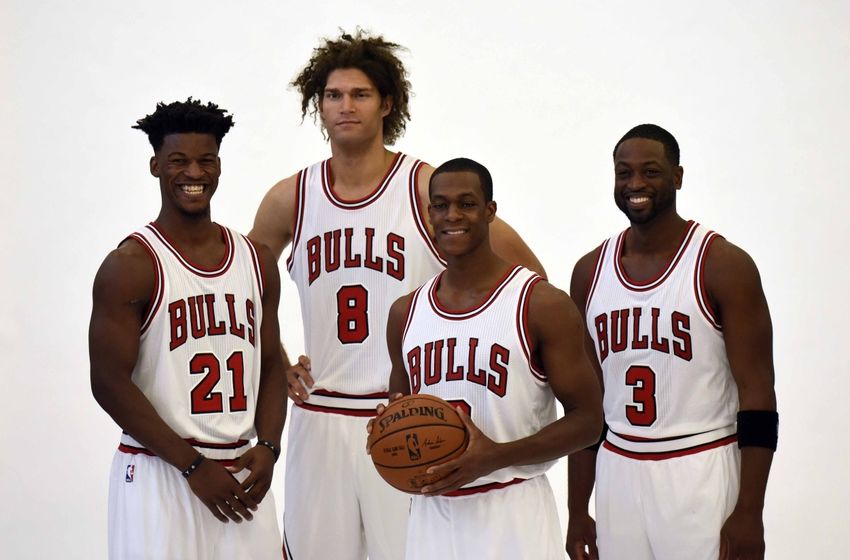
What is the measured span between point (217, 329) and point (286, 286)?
3895 mm

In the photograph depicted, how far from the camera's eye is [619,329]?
12.8 feet

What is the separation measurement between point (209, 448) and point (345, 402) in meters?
0.75

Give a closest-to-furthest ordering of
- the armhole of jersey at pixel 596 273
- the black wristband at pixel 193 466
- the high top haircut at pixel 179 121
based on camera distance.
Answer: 1. the black wristband at pixel 193 466
2. the high top haircut at pixel 179 121
3. the armhole of jersey at pixel 596 273

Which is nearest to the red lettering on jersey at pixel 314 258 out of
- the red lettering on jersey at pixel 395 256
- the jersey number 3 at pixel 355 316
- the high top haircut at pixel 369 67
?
the jersey number 3 at pixel 355 316

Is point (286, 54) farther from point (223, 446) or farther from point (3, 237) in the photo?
point (223, 446)

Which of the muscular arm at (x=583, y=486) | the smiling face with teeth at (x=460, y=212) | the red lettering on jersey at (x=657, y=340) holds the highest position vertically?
the smiling face with teeth at (x=460, y=212)

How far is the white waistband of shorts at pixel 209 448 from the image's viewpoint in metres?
3.65

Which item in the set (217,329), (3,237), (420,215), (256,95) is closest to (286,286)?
(256,95)

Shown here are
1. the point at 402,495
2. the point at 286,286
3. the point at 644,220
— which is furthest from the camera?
the point at 286,286

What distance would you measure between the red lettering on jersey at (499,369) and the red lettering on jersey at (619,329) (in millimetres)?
521

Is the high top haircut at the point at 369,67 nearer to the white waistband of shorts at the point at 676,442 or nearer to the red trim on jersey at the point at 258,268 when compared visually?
the red trim on jersey at the point at 258,268

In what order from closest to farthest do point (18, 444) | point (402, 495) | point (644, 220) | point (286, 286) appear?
point (644, 220) → point (402, 495) → point (18, 444) → point (286, 286)

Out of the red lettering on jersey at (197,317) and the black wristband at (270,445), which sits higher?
the red lettering on jersey at (197,317)

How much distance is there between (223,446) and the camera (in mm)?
3719
